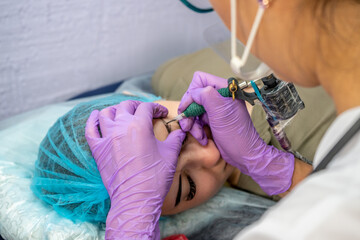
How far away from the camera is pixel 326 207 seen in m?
0.47

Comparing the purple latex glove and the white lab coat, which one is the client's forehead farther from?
the white lab coat

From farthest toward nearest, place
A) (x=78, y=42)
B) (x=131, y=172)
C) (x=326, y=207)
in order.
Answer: (x=78, y=42) < (x=131, y=172) < (x=326, y=207)

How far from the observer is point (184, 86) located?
174cm

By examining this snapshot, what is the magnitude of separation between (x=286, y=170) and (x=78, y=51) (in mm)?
1110

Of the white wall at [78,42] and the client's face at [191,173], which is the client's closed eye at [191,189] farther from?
the white wall at [78,42]

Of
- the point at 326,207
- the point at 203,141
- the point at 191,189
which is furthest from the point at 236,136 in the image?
the point at 326,207

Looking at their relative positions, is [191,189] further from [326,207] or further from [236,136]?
[326,207]

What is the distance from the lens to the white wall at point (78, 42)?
1.60m

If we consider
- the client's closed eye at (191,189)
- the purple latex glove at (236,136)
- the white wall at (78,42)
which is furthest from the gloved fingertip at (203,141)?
the white wall at (78,42)

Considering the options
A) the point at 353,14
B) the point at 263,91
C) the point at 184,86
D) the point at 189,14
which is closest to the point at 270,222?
the point at 353,14

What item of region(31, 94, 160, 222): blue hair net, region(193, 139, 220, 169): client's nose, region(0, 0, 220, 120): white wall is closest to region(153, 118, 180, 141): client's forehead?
region(193, 139, 220, 169): client's nose

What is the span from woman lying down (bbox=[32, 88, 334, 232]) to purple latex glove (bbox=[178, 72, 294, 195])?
6 cm

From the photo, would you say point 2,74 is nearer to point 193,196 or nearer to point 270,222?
point 193,196

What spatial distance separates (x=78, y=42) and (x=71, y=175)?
2.66 ft
